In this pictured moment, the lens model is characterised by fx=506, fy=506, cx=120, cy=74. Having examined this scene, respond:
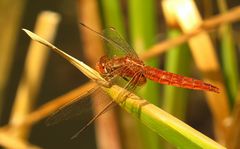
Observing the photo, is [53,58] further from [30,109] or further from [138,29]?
[138,29]

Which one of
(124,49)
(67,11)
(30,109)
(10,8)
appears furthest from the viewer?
(67,11)

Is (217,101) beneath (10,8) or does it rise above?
beneath

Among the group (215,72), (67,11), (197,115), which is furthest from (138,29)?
(197,115)

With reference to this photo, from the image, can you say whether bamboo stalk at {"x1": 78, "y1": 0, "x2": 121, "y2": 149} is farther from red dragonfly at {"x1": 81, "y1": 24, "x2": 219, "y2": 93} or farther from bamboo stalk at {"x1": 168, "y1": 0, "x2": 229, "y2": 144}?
bamboo stalk at {"x1": 168, "y1": 0, "x2": 229, "y2": 144}

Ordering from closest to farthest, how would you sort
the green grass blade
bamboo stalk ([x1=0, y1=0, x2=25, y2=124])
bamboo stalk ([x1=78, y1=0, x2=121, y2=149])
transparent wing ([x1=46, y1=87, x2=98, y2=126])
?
the green grass blade, transparent wing ([x1=46, y1=87, x2=98, y2=126]), bamboo stalk ([x1=78, y1=0, x2=121, y2=149]), bamboo stalk ([x1=0, y1=0, x2=25, y2=124])

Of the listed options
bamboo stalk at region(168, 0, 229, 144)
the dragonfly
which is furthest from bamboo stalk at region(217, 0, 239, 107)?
the dragonfly

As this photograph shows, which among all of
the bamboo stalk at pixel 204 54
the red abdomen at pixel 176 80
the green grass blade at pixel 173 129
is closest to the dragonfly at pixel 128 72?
the red abdomen at pixel 176 80

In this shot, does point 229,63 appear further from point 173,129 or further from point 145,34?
point 173,129

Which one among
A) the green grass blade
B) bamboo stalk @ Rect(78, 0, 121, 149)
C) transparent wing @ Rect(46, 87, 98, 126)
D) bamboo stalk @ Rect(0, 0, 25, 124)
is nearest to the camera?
the green grass blade
